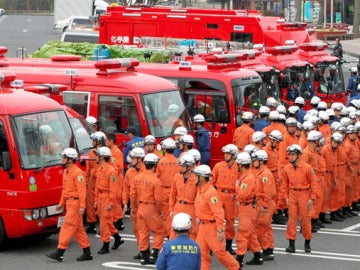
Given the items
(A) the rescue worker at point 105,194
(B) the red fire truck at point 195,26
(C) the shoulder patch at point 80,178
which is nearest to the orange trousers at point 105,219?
(A) the rescue worker at point 105,194

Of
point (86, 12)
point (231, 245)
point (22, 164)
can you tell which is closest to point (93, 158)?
point (22, 164)

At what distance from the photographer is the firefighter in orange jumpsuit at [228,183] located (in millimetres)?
Result: 15859

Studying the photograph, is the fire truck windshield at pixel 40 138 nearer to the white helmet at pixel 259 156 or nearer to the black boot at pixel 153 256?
the black boot at pixel 153 256

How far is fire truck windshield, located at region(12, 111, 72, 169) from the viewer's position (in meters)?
16.1

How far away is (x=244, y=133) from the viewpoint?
66.5ft

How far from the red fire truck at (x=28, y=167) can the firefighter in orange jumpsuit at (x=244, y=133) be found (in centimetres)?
449

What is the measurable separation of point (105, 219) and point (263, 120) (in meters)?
6.36

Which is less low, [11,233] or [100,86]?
[100,86]

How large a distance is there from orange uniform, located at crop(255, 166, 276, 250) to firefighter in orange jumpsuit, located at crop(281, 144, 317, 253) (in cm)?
54

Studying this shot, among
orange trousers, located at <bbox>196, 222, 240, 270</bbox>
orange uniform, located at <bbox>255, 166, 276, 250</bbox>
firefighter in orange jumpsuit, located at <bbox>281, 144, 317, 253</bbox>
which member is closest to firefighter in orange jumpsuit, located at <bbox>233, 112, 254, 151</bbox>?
firefighter in orange jumpsuit, located at <bbox>281, 144, 317, 253</bbox>

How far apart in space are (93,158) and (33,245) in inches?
64.8

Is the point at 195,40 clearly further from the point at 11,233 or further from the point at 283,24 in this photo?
the point at 11,233

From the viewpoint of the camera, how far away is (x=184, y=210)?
1485cm

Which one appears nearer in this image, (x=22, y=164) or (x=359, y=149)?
(x=22, y=164)
